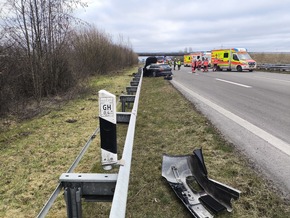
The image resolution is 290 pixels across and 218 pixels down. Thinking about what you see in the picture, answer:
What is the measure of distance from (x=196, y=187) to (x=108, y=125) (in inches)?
61.9

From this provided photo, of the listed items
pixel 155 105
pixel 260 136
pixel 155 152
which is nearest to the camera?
pixel 155 152

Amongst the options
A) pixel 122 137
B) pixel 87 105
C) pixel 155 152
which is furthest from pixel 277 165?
pixel 87 105

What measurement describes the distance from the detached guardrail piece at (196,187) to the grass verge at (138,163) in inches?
3.8

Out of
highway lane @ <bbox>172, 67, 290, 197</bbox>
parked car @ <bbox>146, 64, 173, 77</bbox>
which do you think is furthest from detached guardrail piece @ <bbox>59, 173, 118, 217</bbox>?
parked car @ <bbox>146, 64, 173, 77</bbox>

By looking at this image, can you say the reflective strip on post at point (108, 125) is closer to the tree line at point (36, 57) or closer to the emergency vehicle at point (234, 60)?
the tree line at point (36, 57)

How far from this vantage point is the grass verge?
3.22 meters

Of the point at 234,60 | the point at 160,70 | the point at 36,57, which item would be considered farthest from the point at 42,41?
the point at 234,60

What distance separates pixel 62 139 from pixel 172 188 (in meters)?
3.24

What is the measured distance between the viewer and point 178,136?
18.9 ft

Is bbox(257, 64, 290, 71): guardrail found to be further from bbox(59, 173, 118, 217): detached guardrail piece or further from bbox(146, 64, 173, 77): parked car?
bbox(59, 173, 118, 217): detached guardrail piece

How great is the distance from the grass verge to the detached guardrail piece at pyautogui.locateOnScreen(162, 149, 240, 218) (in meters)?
0.10

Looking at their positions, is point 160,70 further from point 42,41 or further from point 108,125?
point 108,125

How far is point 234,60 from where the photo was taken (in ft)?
100

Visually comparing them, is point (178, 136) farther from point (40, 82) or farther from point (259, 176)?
point (40, 82)
